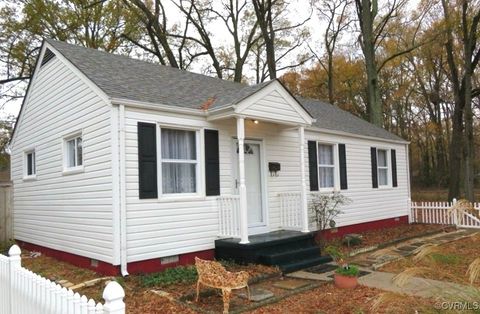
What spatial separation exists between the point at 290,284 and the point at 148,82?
17.3 ft

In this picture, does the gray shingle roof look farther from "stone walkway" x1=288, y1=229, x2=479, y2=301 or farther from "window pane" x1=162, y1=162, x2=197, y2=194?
"stone walkway" x1=288, y1=229, x2=479, y2=301

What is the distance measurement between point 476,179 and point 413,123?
327 inches

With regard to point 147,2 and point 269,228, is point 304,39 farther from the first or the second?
point 269,228

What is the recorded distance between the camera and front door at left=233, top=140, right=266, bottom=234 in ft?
29.5

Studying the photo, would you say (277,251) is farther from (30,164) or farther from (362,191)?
(30,164)

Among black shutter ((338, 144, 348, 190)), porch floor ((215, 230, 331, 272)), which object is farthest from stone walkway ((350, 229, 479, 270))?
black shutter ((338, 144, 348, 190))

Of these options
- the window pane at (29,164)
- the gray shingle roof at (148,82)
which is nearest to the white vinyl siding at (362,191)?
the gray shingle roof at (148,82)

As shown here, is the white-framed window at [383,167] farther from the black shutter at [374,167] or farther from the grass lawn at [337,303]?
the grass lawn at [337,303]

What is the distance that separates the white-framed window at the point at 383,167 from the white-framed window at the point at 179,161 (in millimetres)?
8019

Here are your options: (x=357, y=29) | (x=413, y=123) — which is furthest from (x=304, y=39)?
(x=413, y=123)

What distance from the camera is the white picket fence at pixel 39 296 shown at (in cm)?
297

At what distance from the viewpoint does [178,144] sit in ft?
25.7

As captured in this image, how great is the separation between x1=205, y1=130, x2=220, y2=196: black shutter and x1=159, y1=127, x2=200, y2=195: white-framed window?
211 millimetres

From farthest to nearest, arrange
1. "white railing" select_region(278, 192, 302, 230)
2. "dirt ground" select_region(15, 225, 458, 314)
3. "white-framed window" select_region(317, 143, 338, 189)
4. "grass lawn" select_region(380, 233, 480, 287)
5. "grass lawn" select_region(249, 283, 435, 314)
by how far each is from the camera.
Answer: "white-framed window" select_region(317, 143, 338, 189) → "white railing" select_region(278, 192, 302, 230) → "grass lawn" select_region(380, 233, 480, 287) → "dirt ground" select_region(15, 225, 458, 314) → "grass lawn" select_region(249, 283, 435, 314)
